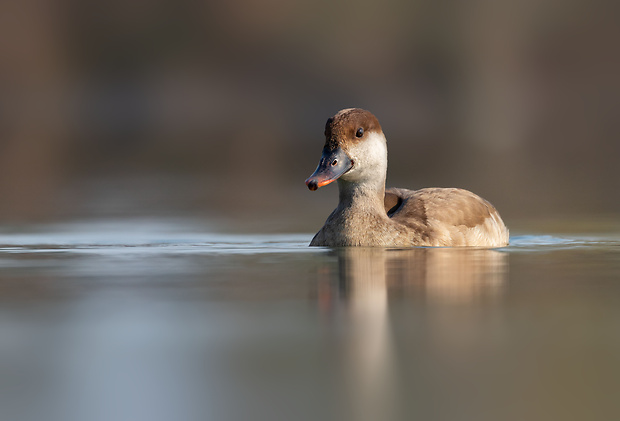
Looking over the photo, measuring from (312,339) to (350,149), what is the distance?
5.00 metres

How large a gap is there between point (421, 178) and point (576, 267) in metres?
18.7

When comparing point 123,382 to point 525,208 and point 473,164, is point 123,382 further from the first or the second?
point 473,164

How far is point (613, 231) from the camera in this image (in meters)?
11.9

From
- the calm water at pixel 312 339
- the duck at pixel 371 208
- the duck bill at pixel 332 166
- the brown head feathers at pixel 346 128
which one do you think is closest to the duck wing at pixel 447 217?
the duck at pixel 371 208

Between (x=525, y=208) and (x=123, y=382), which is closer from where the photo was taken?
(x=123, y=382)

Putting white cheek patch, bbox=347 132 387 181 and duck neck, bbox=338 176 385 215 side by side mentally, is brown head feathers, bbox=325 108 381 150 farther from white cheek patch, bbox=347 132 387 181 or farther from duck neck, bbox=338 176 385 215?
duck neck, bbox=338 176 385 215

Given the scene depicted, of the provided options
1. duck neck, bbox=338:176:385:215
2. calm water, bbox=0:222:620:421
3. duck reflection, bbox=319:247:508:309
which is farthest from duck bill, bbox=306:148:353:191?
calm water, bbox=0:222:620:421

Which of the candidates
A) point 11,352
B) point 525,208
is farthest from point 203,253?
point 525,208

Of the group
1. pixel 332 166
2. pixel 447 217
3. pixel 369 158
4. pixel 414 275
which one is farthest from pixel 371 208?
pixel 414 275

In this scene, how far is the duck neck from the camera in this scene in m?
10.3

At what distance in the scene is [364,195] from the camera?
10.4 metres

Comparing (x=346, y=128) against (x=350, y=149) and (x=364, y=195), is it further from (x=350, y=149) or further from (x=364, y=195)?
(x=364, y=195)

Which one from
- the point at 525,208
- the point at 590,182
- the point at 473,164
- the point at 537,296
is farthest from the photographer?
the point at 473,164

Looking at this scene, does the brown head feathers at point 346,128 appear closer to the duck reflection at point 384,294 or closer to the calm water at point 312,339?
the duck reflection at point 384,294
